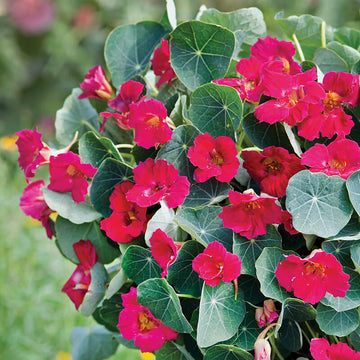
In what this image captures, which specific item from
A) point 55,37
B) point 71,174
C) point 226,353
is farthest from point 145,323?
point 55,37

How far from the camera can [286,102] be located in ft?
2.09

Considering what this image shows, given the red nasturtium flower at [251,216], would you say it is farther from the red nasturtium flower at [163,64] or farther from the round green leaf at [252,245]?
the red nasturtium flower at [163,64]

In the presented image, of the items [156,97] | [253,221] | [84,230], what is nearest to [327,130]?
[253,221]

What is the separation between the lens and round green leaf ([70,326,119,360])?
3.11ft

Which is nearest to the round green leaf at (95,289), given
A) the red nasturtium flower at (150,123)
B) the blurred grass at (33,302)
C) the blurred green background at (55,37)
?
the red nasturtium flower at (150,123)

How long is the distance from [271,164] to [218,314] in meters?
0.19

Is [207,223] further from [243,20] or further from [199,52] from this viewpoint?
[243,20]

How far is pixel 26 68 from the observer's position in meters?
3.58

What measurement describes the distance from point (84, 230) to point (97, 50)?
292 cm

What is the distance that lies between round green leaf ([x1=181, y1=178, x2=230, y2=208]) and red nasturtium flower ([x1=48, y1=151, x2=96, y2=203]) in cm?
13

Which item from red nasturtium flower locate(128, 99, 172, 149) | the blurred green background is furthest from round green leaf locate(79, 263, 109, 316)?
the blurred green background

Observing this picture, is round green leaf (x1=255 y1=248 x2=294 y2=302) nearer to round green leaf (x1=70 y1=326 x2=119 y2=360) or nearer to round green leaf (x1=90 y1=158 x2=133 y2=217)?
round green leaf (x1=90 y1=158 x2=133 y2=217)

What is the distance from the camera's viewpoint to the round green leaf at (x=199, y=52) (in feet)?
2.32

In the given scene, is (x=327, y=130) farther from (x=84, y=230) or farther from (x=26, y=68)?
(x=26, y=68)
